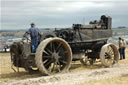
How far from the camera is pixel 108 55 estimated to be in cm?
1240

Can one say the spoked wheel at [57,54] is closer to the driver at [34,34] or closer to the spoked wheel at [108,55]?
the driver at [34,34]

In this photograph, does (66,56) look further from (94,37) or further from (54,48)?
(94,37)

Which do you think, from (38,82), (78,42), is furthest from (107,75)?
(38,82)

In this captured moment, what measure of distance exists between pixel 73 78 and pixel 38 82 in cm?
151

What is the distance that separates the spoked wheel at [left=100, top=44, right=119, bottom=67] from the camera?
11784 mm

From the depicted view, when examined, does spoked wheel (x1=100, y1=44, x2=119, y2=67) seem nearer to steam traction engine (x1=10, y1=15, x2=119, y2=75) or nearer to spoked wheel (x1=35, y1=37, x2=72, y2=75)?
steam traction engine (x1=10, y1=15, x2=119, y2=75)

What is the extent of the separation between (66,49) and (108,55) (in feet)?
10.7

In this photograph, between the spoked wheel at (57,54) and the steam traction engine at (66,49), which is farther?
the spoked wheel at (57,54)

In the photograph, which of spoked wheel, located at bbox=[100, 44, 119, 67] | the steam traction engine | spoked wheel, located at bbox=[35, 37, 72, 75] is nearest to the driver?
the steam traction engine

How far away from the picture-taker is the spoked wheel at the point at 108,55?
11.8 metres

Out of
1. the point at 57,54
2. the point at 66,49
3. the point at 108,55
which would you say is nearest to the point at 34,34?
the point at 57,54

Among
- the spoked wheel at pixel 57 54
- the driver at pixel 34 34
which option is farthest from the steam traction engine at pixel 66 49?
the driver at pixel 34 34

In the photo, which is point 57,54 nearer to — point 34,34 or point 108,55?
point 34,34

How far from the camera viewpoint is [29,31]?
10086mm
